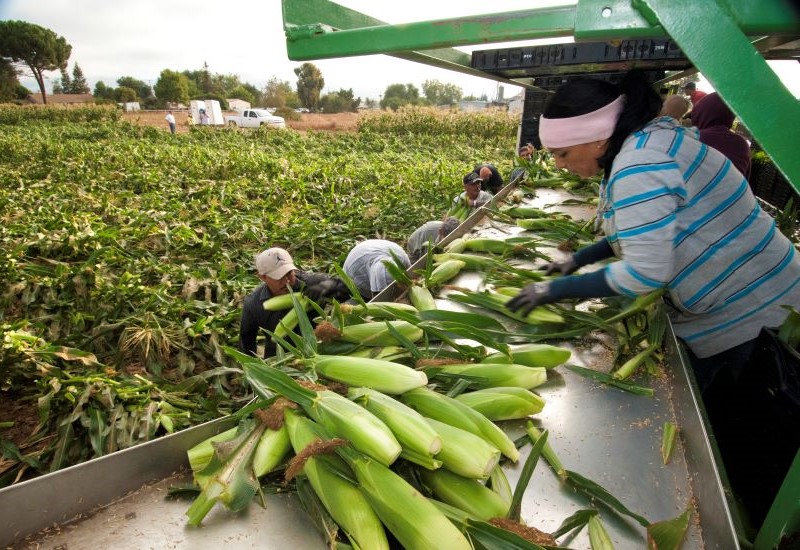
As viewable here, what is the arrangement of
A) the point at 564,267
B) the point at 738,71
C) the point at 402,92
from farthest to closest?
the point at 402,92 → the point at 564,267 → the point at 738,71

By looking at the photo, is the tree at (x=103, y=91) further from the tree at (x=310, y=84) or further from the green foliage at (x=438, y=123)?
the green foliage at (x=438, y=123)

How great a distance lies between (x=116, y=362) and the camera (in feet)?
11.9

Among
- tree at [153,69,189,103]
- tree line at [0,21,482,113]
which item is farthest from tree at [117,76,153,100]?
tree at [153,69,189,103]

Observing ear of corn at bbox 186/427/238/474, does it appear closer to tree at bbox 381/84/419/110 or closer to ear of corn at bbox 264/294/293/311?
ear of corn at bbox 264/294/293/311

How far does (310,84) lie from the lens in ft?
266

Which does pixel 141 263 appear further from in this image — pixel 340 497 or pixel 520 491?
pixel 520 491

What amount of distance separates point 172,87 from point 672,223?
78.2 metres

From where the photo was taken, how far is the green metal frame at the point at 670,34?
92 centimetres

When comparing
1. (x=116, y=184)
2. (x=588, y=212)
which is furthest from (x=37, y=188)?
(x=588, y=212)

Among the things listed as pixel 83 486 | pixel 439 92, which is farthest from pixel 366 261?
pixel 439 92

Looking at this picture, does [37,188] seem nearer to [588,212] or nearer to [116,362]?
[116,362]

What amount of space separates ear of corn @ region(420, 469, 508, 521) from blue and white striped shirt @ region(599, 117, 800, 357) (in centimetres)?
104

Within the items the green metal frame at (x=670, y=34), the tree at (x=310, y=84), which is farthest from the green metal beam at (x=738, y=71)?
the tree at (x=310, y=84)

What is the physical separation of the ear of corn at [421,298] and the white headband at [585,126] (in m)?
0.94
